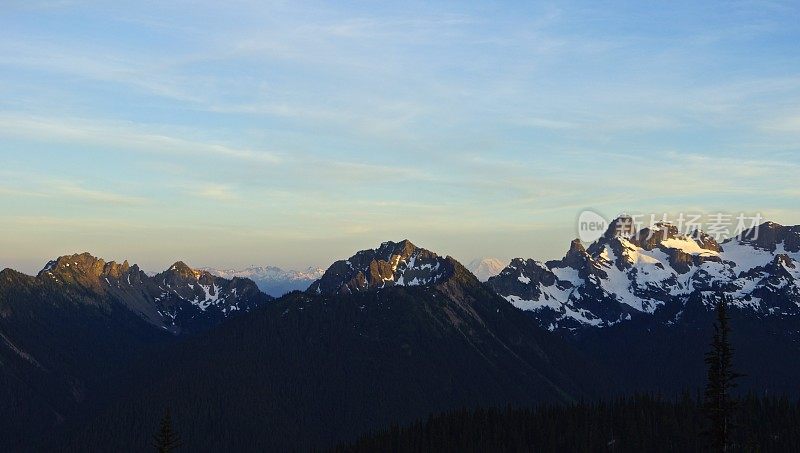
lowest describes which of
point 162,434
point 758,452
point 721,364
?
point 758,452

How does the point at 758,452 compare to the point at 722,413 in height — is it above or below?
below

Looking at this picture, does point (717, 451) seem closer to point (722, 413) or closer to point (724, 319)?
point (722, 413)

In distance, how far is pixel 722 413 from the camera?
107812mm

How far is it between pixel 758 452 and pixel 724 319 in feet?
341

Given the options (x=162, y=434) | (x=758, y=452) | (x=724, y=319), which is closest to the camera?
(x=724, y=319)

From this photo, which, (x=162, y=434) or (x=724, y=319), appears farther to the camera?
(x=162, y=434)

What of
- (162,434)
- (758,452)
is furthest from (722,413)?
(758,452)

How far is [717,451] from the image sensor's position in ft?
363

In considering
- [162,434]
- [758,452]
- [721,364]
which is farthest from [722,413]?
[758,452]

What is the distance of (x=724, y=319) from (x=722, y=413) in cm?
997

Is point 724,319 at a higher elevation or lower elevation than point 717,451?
higher

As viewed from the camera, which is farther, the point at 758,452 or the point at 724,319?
the point at 758,452

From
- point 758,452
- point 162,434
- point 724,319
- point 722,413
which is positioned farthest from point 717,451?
point 758,452

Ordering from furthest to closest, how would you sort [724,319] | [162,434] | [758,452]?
1. [758,452]
2. [162,434]
3. [724,319]
